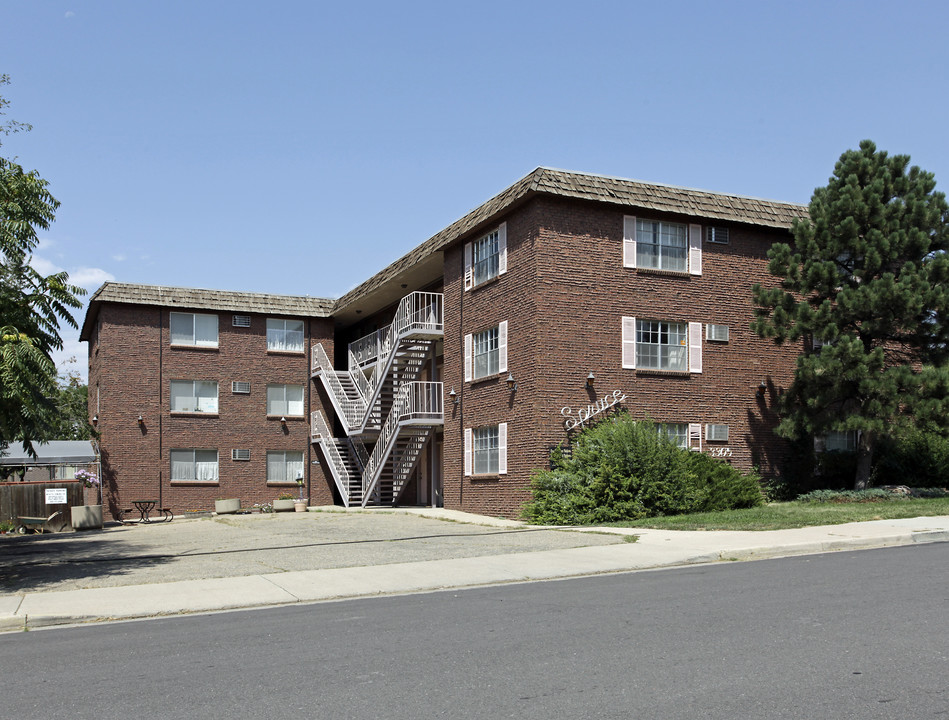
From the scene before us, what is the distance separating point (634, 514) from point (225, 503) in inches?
743

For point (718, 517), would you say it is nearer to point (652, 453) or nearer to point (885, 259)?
point (652, 453)

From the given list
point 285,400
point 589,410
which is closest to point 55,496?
point 285,400

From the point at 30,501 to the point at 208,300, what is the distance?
10445 mm

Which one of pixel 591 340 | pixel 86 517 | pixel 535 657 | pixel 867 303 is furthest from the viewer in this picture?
pixel 86 517

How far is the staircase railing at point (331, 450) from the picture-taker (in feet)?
112

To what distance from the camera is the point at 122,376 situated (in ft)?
118

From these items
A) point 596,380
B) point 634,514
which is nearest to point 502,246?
point 596,380

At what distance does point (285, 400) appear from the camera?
38.7 metres

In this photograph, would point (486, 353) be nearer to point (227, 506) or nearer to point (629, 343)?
point (629, 343)

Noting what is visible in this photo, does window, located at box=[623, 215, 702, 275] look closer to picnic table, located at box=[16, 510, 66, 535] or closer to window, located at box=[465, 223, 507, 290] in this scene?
window, located at box=[465, 223, 507, 290]

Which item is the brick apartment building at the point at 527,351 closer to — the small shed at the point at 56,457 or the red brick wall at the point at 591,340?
the red brick wall at the point at 591,340

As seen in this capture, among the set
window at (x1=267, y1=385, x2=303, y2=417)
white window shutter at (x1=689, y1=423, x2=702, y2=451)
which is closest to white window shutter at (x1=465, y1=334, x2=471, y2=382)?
white window shutter at (x1=689, y1=423, x2=702, y2=451)

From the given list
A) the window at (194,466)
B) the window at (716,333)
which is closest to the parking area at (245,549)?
the window at (716,333)

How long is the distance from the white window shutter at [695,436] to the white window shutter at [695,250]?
4120 millimetres
